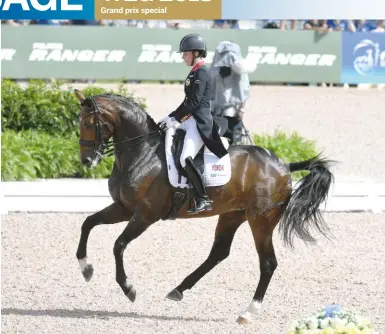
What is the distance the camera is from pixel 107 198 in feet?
43.1

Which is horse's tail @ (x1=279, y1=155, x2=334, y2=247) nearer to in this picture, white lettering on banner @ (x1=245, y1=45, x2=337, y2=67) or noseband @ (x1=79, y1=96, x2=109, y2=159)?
noseband @ (x1=79, y1=96, x2=109, y2=159)

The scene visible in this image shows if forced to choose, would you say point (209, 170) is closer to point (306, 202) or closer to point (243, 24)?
point (306, 202)

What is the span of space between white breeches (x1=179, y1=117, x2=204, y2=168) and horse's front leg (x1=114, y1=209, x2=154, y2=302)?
589 millimetres

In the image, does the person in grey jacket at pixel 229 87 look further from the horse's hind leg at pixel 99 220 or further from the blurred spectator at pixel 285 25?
the blurred spectator at pixel 285 25

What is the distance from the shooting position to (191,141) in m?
8.94

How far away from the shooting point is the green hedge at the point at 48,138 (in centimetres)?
1426

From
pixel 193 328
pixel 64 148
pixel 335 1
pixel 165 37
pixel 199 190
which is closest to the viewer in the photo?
pixel 193 328

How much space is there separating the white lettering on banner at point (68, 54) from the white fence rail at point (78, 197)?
9976mm

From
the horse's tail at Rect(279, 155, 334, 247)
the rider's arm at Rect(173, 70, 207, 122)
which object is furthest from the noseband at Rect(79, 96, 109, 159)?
the horse's tail at Rect(279, 155, 334, 247)

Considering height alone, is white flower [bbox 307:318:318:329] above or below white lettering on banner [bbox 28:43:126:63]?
above

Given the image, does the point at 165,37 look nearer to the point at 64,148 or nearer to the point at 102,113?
the point at 64,148

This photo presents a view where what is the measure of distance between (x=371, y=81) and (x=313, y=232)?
1250 cm

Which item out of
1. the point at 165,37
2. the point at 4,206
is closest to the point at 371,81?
the point at 165,37

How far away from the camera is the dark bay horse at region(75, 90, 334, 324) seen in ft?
29.2
